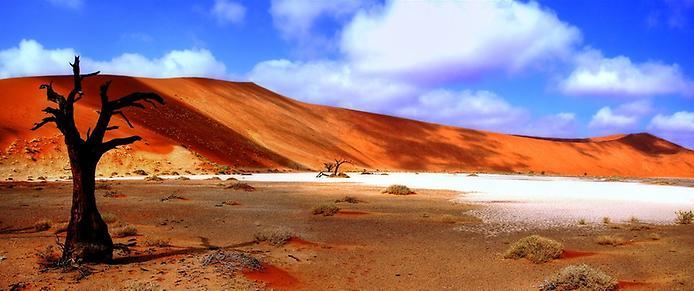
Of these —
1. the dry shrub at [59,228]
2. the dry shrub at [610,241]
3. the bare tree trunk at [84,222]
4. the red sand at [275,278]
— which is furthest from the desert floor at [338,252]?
the bare tree trunk at [84,222]

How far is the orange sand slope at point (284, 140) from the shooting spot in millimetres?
52219

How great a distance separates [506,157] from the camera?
124500 millimetres

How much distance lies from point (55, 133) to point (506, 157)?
100m

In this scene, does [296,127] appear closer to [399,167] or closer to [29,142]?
[399,167]

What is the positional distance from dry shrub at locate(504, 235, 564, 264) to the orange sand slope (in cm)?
4241

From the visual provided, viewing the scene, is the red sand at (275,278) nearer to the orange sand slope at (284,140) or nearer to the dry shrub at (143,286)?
the dry shrub at (143,286)

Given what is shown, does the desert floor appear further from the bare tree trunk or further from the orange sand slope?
the orange sand slope

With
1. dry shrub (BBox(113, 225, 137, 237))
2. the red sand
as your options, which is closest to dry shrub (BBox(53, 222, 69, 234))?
dry shrub (BBox(113, 225, 137, 237))

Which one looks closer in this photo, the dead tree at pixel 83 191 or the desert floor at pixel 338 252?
the desert floor at pixel 338 252

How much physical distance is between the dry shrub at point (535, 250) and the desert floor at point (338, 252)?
223 millimetres

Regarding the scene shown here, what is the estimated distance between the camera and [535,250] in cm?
1151

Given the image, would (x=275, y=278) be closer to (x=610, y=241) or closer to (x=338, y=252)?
(x=338, y=252)

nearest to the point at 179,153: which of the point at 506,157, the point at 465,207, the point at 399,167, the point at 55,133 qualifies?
the point at 55,133

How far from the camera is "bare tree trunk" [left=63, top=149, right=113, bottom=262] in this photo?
9.89m
